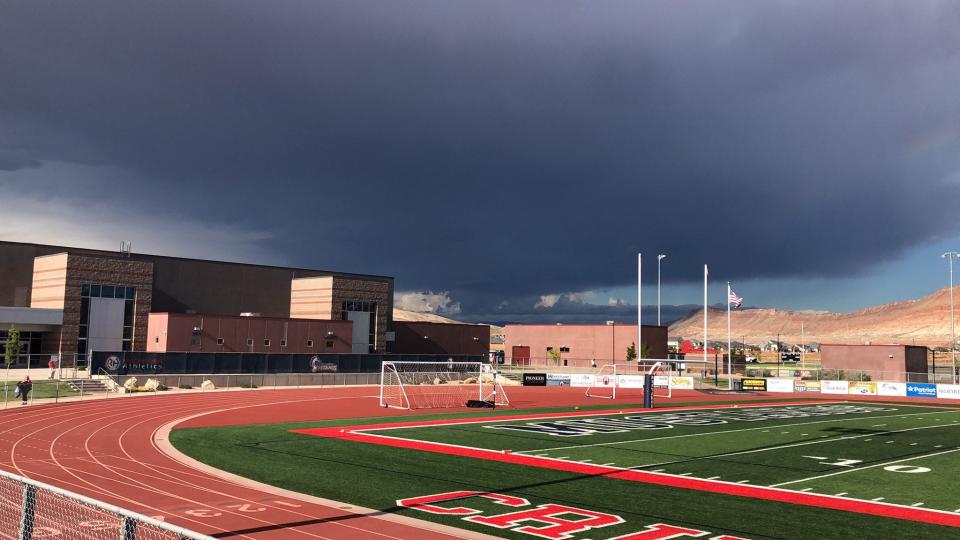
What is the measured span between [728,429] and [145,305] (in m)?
56.5

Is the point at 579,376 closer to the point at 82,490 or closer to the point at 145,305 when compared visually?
the point at 145,305

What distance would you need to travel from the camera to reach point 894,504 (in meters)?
17.1

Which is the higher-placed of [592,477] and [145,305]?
[145,305]

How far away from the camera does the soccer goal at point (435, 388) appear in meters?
47.7

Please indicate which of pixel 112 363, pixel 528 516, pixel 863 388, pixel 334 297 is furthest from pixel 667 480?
pixel 334 297

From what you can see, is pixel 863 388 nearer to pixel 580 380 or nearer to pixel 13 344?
pixel 580 380

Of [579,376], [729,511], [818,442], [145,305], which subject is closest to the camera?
[729,511]

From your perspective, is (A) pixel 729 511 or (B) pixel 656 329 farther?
(B) pixel 656 329

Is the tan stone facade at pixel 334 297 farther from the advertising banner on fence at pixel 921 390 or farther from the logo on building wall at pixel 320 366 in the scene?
the advertising banner on fence at pixel 921 390

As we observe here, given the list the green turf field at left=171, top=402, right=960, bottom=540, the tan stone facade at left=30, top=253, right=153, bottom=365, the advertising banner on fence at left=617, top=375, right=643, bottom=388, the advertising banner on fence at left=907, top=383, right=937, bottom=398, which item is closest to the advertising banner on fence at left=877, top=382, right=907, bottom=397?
the advertising banner on fence at left=907, top=383, right=937, bottom=398

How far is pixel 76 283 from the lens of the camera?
64875 millimetres

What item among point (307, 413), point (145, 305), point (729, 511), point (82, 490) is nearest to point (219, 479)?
point (82, 490)

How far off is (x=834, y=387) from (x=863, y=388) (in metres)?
2.39

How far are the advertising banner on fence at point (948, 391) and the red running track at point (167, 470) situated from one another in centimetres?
4541
